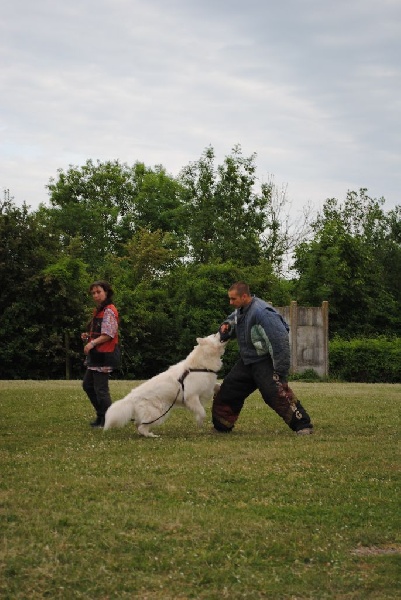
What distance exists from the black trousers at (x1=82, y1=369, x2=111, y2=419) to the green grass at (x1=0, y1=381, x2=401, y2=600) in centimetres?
60

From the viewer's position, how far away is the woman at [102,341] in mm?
12336

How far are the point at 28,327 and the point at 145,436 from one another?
24050 mm

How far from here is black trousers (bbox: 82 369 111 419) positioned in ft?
40.9

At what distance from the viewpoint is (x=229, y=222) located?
166 feet

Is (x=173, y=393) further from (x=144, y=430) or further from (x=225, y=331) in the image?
(x=225, y=331)

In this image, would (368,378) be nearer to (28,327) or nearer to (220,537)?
(28,327)

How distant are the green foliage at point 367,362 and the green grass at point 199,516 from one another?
824 inches

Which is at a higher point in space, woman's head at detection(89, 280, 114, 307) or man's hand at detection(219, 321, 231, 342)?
woman's head at detection(89, 280, 114, 307)

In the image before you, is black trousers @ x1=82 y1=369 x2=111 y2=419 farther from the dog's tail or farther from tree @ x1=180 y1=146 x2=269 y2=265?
tree @ x1=180 y1=146 x2=269 y2=265

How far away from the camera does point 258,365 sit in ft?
38.8

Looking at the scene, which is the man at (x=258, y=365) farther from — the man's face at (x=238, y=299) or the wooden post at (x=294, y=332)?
the wooden post at (x=294, y=332)

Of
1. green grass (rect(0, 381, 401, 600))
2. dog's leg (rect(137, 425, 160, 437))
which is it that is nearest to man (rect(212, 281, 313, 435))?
green grass (rect(0, 381, 401, 600))

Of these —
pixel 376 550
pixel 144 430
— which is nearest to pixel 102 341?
pixel 144 430

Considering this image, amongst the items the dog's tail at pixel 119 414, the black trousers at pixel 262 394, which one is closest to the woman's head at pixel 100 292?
the dog's tail at pixel 119 414
